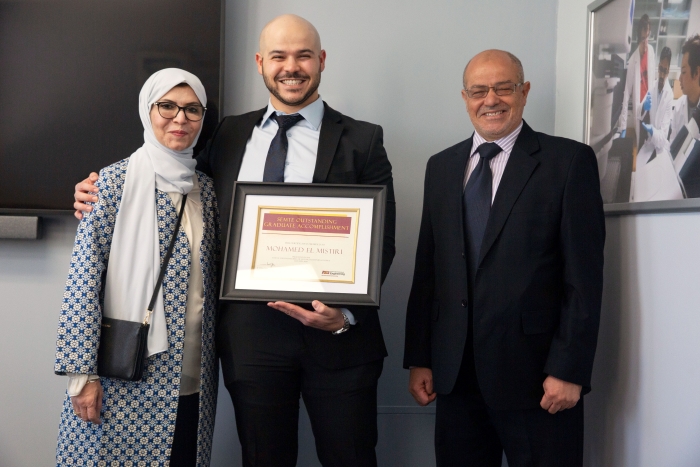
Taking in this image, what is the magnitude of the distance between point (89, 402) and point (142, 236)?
0.43 meters

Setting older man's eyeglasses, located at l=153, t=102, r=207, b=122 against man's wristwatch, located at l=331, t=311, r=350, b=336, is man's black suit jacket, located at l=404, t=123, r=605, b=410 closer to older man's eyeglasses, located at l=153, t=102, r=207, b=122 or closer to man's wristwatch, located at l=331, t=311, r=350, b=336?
man's wristwatch, located at l=331, t=311, r=350, b=336

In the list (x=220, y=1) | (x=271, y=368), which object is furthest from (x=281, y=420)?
(x=220, y=1)

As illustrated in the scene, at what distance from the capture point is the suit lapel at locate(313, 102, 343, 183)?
5.48ft

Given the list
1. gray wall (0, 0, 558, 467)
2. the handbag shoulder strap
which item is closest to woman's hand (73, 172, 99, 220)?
the handbag shoulder strap

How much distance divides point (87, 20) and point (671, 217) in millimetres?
1971

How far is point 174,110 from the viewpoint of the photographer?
1.62 metres

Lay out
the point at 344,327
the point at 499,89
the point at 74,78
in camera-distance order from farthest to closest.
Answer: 1. the point at 74,78
2. the point at 499,89
3. the point at 344,327

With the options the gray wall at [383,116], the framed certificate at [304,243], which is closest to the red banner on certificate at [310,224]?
the framed certificate at [304,243]

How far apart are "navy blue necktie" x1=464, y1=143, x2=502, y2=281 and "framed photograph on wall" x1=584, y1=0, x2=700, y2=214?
39 centimetres

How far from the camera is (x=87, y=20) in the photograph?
2.08 m

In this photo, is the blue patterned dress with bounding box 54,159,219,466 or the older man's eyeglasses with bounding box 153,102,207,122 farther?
the older man's eyeglasses with bounding box 153,102,207,122

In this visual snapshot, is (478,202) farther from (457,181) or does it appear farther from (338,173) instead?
(338,173)

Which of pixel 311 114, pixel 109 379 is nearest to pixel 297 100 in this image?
pixel 311 114

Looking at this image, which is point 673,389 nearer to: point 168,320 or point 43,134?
point 168,320
